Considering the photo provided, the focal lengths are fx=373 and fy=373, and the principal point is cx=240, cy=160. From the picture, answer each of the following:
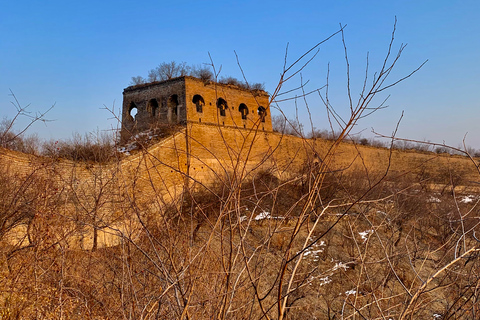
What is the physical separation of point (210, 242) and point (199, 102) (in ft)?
34.2

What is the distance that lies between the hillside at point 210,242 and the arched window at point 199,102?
939 millimetres

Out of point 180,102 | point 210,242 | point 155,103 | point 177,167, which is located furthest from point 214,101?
point 210,242

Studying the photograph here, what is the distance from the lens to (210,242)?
177 inches

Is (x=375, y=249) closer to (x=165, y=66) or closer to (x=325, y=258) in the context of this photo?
(x=325, y=258)

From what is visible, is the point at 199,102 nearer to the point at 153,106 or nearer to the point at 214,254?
the point at 153,106

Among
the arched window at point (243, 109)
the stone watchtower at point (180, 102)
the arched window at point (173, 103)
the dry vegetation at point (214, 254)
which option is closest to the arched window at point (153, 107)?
the stone watchtower at point (180, 102)

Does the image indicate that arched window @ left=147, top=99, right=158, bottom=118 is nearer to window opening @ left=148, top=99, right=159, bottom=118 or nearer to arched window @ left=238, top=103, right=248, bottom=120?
window opening @ left=148, top=99, right=159, bottom=118

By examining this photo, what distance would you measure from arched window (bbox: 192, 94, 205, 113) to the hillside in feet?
3.08

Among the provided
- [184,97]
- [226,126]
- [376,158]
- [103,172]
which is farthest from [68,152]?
[376,158]

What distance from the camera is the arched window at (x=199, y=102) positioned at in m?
14.0

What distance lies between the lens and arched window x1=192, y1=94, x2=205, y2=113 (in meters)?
14.0

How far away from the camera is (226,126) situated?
14055 millimetres

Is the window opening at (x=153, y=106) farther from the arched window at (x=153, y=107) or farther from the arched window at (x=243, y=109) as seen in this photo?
the arched window at (x=243, y=109)

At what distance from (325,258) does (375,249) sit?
1.84 meters
